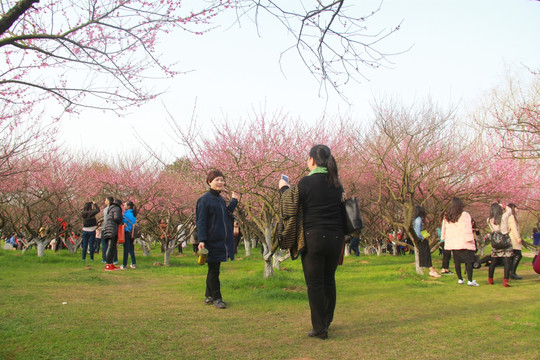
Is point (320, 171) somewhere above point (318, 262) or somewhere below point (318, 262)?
above

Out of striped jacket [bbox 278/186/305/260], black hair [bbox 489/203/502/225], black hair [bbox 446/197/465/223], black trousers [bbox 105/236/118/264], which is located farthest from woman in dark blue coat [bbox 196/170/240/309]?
black hair [bbox 489/203/502/225]

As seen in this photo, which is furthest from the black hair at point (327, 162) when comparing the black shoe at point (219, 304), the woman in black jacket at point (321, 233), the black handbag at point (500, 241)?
the black handbag at point (500, 241)

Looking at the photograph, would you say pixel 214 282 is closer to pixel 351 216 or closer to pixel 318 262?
pixel 318 262

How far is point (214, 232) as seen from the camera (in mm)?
5504

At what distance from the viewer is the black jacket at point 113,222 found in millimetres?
9609

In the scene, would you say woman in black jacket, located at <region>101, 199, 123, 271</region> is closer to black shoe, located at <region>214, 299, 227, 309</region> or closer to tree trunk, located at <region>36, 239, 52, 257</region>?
tree trunk, located at <region>36, 239, 52, 257</region>

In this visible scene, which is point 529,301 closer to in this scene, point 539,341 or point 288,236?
point 539,341

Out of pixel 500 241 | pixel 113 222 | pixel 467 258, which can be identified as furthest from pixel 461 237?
pixel 113 222

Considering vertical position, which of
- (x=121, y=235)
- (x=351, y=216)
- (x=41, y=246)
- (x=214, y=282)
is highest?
(x=351, y=216)

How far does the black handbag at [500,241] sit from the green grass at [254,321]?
0.72 metres

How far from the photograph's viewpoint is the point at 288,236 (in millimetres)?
4152

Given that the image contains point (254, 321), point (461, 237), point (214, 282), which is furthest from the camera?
point (461, 237)

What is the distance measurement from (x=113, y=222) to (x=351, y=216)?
22.5 feet

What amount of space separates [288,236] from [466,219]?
509 centimetres
